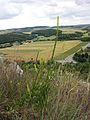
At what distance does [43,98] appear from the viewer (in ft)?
7.13

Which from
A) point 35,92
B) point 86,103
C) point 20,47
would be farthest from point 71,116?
point 20,47

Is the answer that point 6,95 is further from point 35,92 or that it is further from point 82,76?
point 82,76

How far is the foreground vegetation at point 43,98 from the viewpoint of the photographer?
2.23 meters

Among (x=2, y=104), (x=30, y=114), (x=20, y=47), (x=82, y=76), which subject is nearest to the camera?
(x=30, y=114)

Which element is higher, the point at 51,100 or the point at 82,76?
the point at 51,100

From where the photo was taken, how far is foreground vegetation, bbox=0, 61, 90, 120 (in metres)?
2.23

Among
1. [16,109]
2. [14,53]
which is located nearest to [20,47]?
[14,53]

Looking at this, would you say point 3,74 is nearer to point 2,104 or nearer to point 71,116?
A: point 2,104

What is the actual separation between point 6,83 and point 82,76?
4.52 ft

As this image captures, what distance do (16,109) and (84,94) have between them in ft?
2.48

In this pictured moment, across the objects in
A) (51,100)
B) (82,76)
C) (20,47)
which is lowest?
(82,76)

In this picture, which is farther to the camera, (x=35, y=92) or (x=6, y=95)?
(x=6, y=95)

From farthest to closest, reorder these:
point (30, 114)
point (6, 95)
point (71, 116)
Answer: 1. point (6, 95)
2. point (30, 114)
3. point (71, 116)

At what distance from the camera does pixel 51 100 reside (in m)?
2.35
